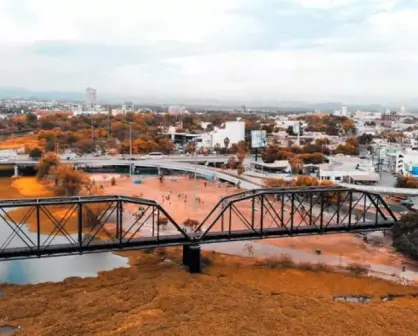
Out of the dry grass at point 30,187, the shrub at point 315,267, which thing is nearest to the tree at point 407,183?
the shrub at point 315,267

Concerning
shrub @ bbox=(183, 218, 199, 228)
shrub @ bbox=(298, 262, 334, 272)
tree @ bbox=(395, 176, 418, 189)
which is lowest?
shrub @ bbox=(298, 262, 334, 272)

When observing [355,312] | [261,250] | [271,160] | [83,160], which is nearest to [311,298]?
[355,312]

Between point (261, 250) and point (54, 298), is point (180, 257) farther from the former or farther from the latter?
point (54, 298)

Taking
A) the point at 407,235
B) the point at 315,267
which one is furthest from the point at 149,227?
the point at 407,235

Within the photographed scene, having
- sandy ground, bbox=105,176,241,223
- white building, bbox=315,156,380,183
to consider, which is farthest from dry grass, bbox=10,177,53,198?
white building, bbox=315,156,380,183

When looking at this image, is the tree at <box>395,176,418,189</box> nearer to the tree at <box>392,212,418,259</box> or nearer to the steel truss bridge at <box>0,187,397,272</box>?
the steel truss bridge at <box>0,187,397,272</box>

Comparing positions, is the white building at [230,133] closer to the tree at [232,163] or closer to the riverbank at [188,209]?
the tree at [232,163]
